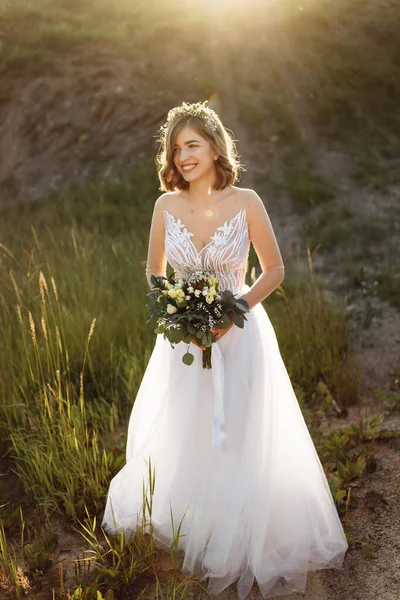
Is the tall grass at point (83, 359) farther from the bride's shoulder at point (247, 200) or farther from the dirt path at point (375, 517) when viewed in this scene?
the bride's shoulder at point (247, 200)

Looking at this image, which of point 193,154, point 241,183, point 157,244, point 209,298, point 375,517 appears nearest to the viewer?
point 209,298

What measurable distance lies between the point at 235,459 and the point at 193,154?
5.14 ft

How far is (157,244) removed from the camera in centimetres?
327

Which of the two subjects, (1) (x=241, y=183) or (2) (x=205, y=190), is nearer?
(2) (x=205, y=190)

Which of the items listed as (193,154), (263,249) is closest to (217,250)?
(263,249)

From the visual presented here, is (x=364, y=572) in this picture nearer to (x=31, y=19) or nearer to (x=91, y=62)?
(x=91, y=62)

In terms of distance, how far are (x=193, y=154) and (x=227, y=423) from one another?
53.7 inches

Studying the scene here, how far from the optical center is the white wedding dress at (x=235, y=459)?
3021mm

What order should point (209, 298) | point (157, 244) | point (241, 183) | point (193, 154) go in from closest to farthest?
point (209, 298)
point (193, 154)
point (157, 244)
point (241, 183)

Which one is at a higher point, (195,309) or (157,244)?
(157,244)

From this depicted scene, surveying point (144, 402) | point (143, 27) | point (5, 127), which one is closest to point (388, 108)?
point (143, 27)

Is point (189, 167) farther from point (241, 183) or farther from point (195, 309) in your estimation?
point (241, 183)

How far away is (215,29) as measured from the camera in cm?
1138

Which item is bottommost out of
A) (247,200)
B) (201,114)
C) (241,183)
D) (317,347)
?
(317,347)
